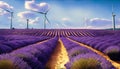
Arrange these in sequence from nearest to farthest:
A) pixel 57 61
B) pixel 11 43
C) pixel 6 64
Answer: pixel 6 64 → pixel 57 61 → pixel 11 43

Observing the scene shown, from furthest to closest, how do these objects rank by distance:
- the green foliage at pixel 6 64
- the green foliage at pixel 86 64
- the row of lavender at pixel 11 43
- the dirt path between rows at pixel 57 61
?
1. the row of lavender at pixel 11 43
2. the dirt path between rows at pixel 57 61
3. the green foliage at pixel 86 64
4. the green foliage at pixel 6 64

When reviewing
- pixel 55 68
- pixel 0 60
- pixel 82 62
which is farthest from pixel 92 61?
pixel 55 68

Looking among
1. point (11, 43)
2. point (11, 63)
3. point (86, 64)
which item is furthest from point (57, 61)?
point (11, 63)

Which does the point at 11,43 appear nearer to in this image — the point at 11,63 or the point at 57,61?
the point at 57,61

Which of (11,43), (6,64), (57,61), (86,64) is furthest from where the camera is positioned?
(11,43)

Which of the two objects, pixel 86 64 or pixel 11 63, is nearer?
pixel 11 63

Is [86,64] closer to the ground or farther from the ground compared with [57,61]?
farther from the ground

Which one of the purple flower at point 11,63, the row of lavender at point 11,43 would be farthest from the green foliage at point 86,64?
the row of lavender at point 11,43

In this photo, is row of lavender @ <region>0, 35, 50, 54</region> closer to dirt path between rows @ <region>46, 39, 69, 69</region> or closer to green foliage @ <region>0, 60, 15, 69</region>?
dirt path between rows @ <region>46, 39, 69, 69</region>

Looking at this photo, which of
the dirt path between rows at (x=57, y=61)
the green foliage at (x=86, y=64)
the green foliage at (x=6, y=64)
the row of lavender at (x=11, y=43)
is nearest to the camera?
the green foliage at (x=6, y=64)

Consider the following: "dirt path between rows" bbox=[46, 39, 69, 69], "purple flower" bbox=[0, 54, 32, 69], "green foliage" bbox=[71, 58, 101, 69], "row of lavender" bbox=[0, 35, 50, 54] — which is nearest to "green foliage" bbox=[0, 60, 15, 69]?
"purple flower" bbox=[0, 54, 32, 69]

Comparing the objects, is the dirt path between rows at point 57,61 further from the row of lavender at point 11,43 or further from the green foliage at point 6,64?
the green foliage at point 6,64
